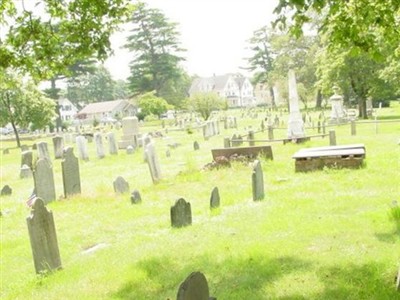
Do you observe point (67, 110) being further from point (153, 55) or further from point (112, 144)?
point (112, 144)

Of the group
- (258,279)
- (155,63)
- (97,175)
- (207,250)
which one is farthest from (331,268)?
(155,63)

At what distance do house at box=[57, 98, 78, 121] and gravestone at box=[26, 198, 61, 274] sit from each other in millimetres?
98275

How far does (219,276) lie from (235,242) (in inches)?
50.1

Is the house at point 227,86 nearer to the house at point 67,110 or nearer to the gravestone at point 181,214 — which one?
the house at point 67,110

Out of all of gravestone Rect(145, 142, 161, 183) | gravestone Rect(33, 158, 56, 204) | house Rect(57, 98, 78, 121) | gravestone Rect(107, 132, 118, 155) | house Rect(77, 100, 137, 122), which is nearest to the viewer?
gravestone Rect(33, 158, 56, 204)

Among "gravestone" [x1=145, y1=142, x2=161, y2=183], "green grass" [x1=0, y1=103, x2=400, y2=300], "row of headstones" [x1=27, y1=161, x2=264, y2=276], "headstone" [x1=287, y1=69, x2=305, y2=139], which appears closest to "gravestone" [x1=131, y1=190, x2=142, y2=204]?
"green grass" [x1=0, y1=103, x2=400, y2=300]

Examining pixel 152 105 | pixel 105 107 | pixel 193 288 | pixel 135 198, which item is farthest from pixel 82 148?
pixel 105 107

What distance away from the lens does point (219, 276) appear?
18.4ft

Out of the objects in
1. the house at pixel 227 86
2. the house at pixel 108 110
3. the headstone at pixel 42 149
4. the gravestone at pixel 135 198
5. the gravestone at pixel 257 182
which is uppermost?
the house at pixel 227 86

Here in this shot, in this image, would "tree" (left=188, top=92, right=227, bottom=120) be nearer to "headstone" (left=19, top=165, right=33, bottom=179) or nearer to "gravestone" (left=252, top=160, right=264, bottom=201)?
"headstone" (left=19, top=165, right=33, bottom=179)

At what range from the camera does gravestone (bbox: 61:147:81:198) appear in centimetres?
1279

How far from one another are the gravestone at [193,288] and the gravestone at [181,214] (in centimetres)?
541

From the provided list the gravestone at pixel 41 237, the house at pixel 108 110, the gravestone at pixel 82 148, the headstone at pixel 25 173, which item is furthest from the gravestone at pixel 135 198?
the house at pixel 108 110

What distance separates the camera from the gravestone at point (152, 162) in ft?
46.8
